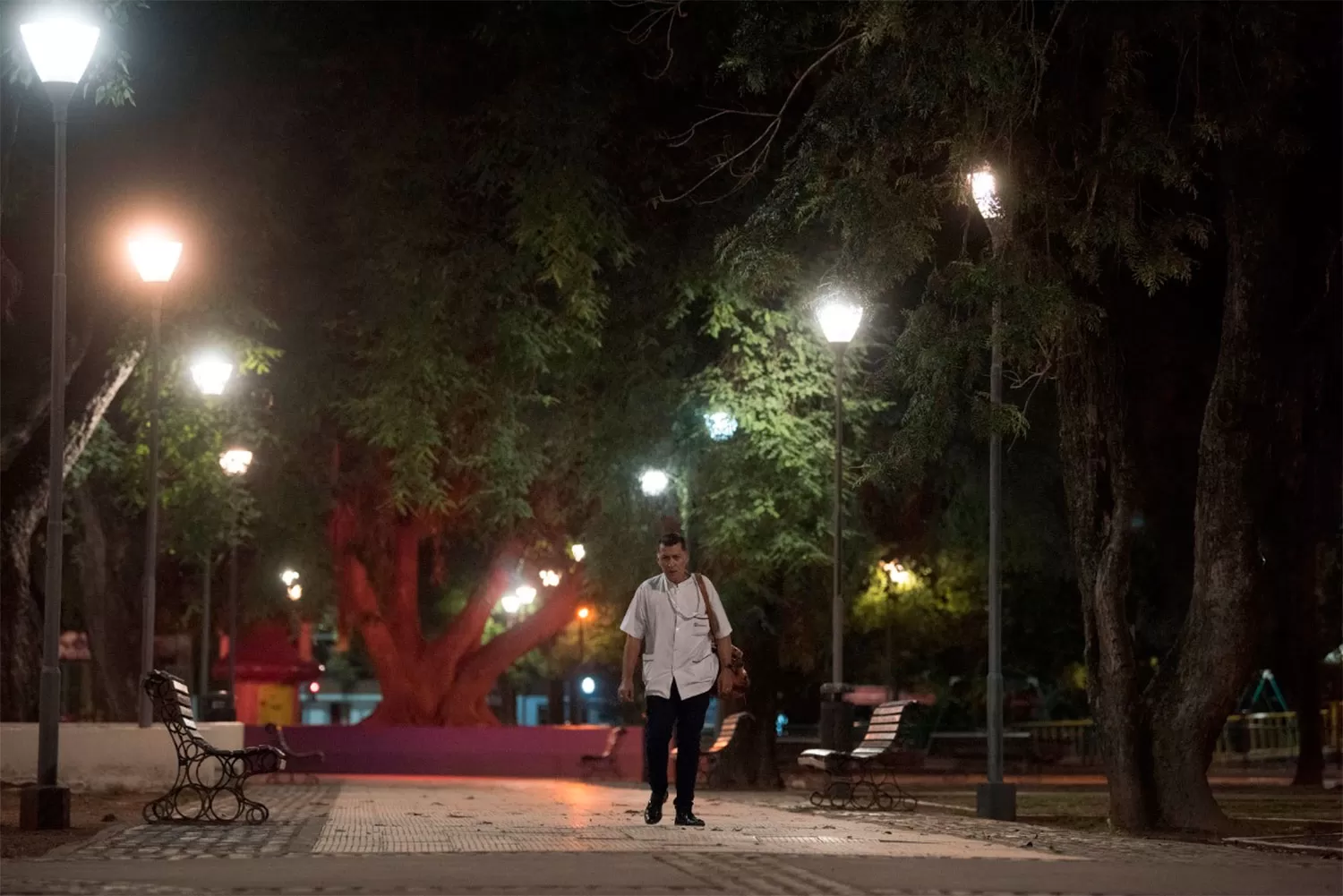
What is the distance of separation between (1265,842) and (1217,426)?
13.3 feet

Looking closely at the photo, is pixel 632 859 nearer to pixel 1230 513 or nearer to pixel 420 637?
pixel 1230 513

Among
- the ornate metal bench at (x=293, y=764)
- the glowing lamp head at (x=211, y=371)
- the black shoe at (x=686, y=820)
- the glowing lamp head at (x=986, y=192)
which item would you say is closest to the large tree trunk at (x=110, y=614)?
the ornate metal bench at (x=293, y=764)

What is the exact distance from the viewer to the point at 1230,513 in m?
17.4

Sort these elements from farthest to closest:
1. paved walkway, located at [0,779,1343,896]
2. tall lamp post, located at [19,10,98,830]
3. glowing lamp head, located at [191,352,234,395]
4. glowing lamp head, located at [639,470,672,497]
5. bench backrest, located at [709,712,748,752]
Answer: glowing lamp head, located at [639,470,672,497] < bench backrest, located at [709,712,748,752] < glowing lamp head, located at [191,352,234,395] < tall lamp post, located at [19,10,98,830] < paved walkway, located at [0,779,1343,896]

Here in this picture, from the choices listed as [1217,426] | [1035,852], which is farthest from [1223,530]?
[1035,852]

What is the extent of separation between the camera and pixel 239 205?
23688mm

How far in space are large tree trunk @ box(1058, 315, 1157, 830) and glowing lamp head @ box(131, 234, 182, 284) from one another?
9.05 m

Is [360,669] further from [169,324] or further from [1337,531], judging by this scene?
[169,324]

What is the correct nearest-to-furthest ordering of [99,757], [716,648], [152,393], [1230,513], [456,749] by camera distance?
[716,648], [1230,513], [99,757], [152,393], [456,749]

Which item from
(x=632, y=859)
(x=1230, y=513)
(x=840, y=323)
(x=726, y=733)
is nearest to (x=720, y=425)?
(x=840, y=323)

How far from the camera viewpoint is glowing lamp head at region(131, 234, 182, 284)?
824 inches

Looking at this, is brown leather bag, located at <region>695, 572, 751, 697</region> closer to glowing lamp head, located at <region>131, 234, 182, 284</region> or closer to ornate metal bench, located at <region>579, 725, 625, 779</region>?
glowing lamp head, located at <region>131, 234, 182, 284</region>

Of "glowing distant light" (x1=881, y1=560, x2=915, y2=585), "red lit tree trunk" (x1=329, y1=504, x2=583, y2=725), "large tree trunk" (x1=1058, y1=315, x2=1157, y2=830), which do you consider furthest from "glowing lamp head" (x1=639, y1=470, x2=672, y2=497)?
"red lit tree trunk" (x1=329, y1=504, x2=583, y2=725)

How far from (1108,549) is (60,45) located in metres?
9.69
